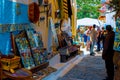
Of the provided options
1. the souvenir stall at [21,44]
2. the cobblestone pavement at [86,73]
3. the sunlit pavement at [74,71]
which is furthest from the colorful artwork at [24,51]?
the cobblestone pavement at [86,73]

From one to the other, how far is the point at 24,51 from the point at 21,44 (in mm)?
216

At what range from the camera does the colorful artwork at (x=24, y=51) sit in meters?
7.41

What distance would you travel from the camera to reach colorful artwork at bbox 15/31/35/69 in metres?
7.41

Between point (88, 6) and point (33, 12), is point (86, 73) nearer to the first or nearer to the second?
point (33, 12)

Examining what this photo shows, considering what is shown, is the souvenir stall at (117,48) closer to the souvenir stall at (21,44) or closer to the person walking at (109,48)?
the souvenir stall at (21,44)

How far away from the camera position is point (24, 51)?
→ 7.61 metres

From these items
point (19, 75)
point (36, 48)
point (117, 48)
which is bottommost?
point (19, 75)

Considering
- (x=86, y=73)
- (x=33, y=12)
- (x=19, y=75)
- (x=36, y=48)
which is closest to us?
(x=19, y=75)

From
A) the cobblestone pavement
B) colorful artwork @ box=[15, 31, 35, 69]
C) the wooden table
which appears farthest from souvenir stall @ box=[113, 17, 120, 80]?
the cobblestone pavement

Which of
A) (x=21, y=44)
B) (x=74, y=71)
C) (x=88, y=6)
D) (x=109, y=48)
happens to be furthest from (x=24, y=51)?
(x=88, y=6)

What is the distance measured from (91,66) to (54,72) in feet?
8.15

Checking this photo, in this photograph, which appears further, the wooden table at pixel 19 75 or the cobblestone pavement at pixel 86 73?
the cobblestone pavement at pixel 86 73

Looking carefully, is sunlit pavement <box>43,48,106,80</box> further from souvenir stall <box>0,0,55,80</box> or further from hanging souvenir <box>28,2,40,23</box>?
hanging souvenir <box>28,2,40,23</box>

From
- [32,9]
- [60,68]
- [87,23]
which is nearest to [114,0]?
[32,9]
